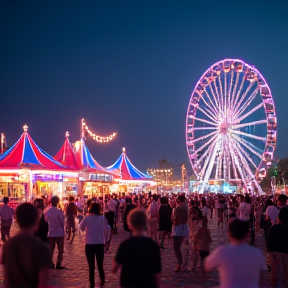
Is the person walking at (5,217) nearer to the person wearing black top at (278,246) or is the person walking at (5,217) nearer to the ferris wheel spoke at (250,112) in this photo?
the person wearing black top at (278,246)

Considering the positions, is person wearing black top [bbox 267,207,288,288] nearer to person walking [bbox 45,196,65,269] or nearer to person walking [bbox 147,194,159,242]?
person walking [bbox 45,196,65,269]

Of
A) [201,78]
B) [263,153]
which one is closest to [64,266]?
[263,153]

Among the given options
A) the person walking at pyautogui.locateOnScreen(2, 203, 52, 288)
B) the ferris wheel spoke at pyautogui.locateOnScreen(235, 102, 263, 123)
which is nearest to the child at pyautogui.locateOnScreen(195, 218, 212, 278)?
the person walking at pyautogui.locateOnScreen(2, 203, 52, 288)

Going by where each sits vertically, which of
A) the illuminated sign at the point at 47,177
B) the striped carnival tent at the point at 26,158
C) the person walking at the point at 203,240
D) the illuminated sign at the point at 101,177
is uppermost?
the striped carnival tent at the point at 26,158

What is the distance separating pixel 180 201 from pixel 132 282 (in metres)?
6.67

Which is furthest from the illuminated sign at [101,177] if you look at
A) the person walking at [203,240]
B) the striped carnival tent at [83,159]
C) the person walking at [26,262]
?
the person walking at [26,262]

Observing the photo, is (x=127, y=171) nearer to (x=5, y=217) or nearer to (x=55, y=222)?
(x=5, y=217)

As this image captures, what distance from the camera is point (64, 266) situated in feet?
33.0

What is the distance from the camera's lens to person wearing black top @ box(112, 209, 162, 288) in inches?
161

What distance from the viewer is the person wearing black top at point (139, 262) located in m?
4.09

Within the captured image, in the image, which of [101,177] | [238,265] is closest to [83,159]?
[101,177]

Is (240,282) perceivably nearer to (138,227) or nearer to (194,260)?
(138,227)

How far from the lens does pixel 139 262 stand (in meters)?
4.11

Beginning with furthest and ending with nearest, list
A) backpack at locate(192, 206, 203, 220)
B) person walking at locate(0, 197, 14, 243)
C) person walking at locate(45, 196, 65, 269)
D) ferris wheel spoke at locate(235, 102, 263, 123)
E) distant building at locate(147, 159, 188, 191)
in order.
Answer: distant building at locate(147, 159, 188, 191) < ferris wheel spoke at locate(235, 102, 263, 123) < person walking at locate(0, 197, 14, 243) < backpack at locate(192, 206, 203, 220) < person walking at locate(45, 196, 65, 269)
